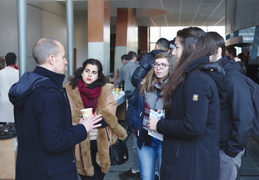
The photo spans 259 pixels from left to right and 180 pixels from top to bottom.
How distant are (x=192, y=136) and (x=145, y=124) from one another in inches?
43.3

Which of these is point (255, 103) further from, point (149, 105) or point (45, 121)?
point (45, 121)

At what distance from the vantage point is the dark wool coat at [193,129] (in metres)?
1.89

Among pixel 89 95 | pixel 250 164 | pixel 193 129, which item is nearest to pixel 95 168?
pixel 89 95

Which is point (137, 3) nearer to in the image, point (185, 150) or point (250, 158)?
point (250, 158)

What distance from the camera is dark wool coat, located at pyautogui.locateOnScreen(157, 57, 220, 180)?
189 centimetres

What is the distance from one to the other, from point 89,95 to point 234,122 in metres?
1.33

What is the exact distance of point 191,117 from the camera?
1896 mm

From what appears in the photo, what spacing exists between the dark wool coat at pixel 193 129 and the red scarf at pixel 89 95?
1.10 metres

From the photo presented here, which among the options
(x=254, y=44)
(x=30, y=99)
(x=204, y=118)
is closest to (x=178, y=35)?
(x=204, y=118)

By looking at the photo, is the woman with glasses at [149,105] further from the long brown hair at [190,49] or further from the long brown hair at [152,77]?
the long brown hair at [190,49]

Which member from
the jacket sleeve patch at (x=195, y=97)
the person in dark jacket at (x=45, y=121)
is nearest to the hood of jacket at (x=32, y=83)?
the person in dark jacket at (x=45, y=121)

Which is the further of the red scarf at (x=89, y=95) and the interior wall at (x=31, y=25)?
the interior wall at (x=31, y=25)

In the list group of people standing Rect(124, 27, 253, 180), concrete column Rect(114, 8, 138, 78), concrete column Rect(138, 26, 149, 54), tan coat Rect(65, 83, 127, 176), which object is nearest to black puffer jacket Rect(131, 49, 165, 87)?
tan coat Rect(65, 83, 127, 176)

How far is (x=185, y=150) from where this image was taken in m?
1.98
